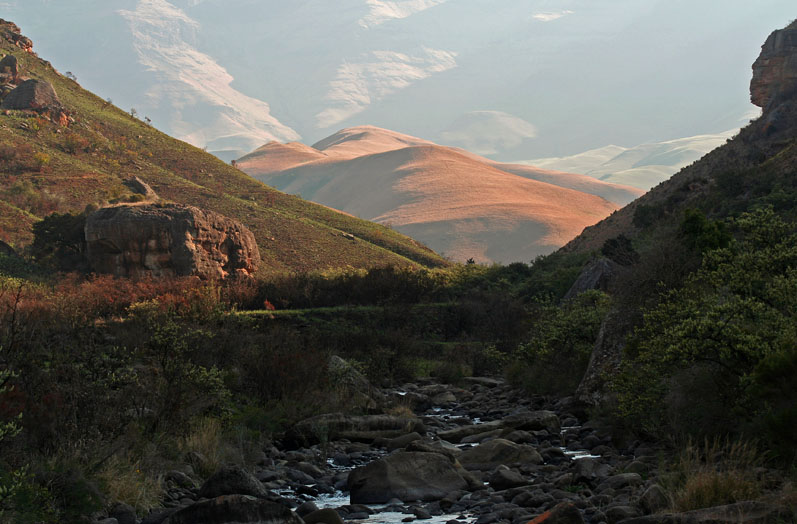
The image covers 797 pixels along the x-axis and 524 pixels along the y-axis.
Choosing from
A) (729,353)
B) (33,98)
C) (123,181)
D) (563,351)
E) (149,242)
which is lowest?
(563,351)

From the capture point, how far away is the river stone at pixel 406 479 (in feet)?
28.3

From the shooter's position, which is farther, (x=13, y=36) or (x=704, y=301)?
(x=13, y=36)

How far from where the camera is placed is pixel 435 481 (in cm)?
884

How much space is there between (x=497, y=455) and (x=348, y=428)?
3.32 meters

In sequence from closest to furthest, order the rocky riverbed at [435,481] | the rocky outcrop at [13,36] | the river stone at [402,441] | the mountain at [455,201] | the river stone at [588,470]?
the rocky riverbed at [435,481] → the river stone at [588,470] → the river stone at [402,441] → the rocky outcrop at [13,36] → the mountain at [455,201]

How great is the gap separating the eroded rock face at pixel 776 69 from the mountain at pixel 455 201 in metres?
58.5

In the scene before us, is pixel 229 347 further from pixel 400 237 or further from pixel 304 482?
pixel 400 237

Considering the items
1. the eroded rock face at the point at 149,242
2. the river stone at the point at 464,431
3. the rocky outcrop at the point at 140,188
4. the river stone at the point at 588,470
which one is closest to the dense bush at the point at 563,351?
the river stone at the point at 464,431

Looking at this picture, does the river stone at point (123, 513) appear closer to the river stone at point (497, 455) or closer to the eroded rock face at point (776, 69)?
the river stone at point (497, 455)

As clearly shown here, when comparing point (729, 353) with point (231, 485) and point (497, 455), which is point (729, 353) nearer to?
point (497, 455)

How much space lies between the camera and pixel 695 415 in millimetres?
8828

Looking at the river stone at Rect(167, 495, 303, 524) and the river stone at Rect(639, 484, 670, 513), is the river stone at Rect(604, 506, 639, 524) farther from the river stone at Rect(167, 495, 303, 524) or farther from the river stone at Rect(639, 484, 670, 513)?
the river stone at Rect(167, 495, 303, 524)

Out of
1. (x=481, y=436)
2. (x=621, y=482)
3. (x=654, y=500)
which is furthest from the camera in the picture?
(x=481, y=436)

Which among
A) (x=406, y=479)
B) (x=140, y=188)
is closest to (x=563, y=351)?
(x=406, y=479)
